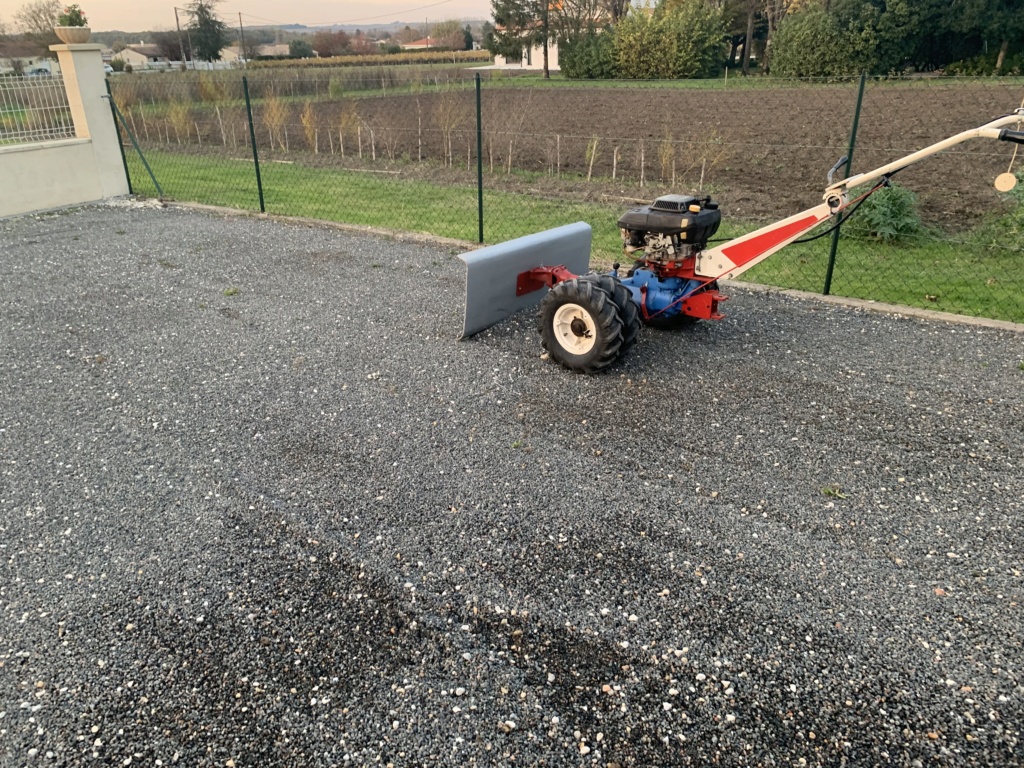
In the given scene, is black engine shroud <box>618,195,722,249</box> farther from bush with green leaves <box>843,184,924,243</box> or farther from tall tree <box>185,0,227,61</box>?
tall tree <box>185,0,227,61</box>

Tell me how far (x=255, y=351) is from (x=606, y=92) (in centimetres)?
2843

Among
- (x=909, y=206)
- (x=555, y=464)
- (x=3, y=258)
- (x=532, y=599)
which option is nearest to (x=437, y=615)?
(x=532, y=599)

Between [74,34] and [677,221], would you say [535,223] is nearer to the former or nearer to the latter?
[677,221]

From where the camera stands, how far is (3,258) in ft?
28.0

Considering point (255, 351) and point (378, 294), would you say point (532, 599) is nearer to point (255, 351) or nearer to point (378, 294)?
point (255, 351)

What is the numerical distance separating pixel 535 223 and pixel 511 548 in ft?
22.9

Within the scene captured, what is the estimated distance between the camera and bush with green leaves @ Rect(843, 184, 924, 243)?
8141 mm

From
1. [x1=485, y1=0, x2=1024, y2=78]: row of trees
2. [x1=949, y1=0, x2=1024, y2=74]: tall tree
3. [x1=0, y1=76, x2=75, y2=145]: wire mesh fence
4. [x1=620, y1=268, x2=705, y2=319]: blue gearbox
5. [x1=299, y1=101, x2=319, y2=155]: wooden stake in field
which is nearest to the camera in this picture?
[x1=620, y1=268, x2=705, y2=319]: blue gearbox

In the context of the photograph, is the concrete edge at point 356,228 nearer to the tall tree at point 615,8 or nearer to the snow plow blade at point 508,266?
the snow plow blade at point 508,266

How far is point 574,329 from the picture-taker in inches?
206

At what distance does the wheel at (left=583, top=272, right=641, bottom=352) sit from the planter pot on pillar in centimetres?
1024

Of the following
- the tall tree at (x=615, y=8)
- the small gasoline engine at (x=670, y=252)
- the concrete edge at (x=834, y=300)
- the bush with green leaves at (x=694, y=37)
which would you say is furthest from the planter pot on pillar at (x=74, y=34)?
the tall tree at (x=615, y=8)

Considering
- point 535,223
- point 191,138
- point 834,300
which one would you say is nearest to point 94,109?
point 535,223

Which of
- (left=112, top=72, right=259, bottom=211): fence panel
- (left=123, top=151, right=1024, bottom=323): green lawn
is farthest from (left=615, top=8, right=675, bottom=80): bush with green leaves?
(left=123, top=151, right=1024, bottom=323): green lawn
